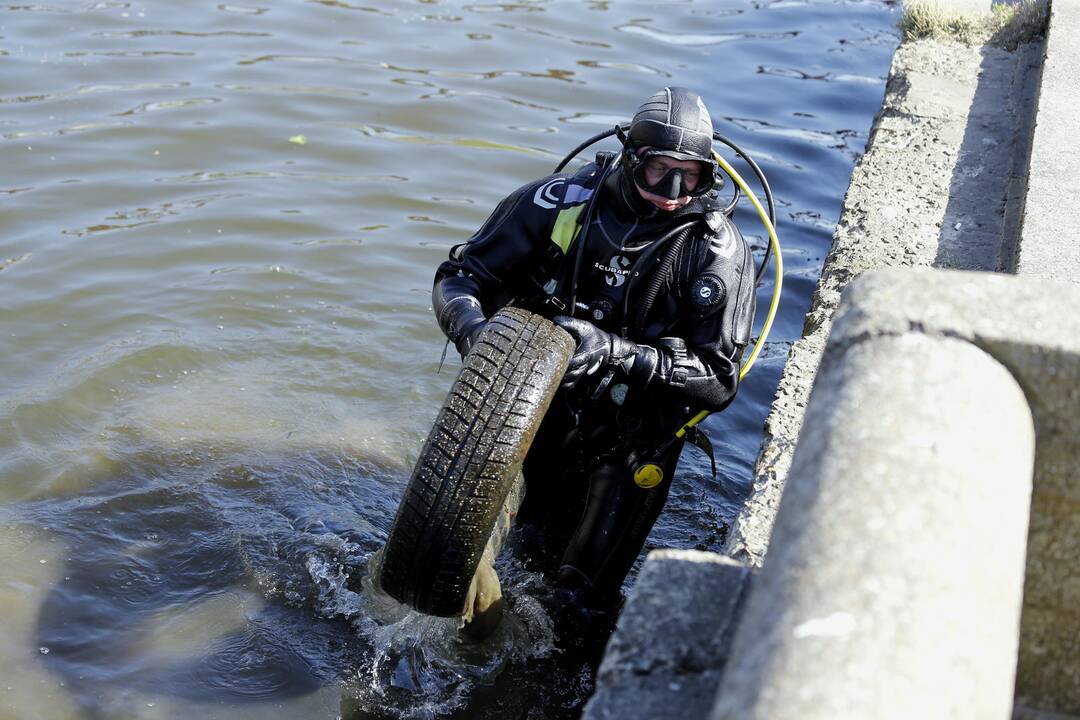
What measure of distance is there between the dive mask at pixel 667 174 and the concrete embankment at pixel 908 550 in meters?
1.60

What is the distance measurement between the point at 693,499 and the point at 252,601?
218 cm

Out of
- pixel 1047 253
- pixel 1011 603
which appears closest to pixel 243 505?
pixel 1047 253

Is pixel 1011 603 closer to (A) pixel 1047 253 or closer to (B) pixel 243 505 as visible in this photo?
(A) pixel 1047 253

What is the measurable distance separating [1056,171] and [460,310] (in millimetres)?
2945

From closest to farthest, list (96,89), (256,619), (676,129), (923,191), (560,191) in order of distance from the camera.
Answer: (676,129) → (560,191) → (256,619) → (923,191) → (96,89)

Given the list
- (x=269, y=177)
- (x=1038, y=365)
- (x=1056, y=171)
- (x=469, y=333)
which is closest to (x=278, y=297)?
(x=269, y=177)

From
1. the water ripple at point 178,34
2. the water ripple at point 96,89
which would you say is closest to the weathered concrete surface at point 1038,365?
the water ripple at point 96,89

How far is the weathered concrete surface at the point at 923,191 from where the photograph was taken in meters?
4.30

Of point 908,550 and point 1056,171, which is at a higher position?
point 908,550

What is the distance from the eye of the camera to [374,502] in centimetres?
513

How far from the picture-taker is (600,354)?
3596 millimetres

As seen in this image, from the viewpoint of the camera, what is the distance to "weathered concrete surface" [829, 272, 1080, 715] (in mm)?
2020

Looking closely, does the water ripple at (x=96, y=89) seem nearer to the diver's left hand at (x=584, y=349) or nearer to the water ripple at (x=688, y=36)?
the water ripple at (x=688, y=36)

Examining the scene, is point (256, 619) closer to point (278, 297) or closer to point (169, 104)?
point (278, 297)
